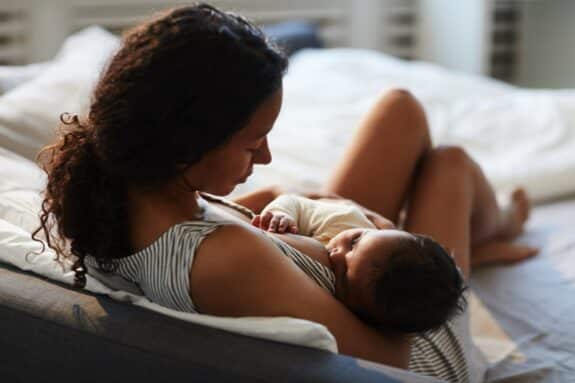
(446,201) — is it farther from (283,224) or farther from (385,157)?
(283,224)

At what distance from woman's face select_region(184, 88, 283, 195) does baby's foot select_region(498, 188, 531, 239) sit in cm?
94

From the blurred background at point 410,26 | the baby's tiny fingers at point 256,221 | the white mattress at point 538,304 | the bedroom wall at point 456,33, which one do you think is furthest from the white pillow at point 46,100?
the bedroom wall at point 456,33

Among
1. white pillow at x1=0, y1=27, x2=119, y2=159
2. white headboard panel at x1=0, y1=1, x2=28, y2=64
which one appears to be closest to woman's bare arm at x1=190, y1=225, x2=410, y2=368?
white pillow at x1=0, y1=27, x2=119, y2=159

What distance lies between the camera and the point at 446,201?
152cm

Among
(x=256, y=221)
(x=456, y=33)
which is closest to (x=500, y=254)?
(x=256, y=221)

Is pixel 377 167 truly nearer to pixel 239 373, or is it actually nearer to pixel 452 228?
pixel 452 228

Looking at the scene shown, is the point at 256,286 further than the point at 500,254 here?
No

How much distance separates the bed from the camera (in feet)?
3.45

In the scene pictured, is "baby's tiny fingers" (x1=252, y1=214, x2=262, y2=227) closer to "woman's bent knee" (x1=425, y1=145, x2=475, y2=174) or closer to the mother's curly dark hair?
the mother's curly dark hair

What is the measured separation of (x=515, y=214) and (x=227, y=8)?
1.77 m

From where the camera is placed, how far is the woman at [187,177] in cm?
95

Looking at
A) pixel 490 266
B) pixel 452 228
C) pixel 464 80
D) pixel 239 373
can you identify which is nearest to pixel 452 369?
pixel 452 228

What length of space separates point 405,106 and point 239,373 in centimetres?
85

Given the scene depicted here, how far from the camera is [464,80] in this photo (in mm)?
2729
